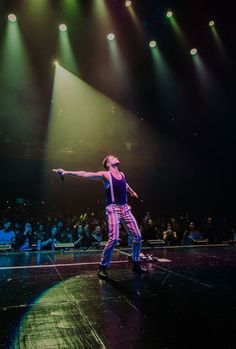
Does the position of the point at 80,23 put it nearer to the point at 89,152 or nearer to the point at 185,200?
the point at 89,152

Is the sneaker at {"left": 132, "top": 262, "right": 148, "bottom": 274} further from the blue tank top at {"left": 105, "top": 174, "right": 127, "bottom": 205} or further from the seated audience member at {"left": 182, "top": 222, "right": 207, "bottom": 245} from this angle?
the seated audience member at {"left": 182, "top": 222, "right": 207, "bottom": 245}

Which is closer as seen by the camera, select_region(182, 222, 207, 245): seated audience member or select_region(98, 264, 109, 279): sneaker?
select_region(98, 264, 109, 279): sneaker

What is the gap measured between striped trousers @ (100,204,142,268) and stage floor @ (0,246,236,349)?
0.29 meters

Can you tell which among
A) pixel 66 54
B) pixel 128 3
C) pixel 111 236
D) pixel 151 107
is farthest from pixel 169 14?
pixel 111 236

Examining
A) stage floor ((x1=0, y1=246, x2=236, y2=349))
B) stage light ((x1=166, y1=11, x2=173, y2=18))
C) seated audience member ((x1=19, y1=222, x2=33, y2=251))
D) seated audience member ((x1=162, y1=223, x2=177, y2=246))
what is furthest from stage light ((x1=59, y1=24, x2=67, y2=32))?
seated audience member ((x1=162, y1=223, x2=177, y2=246))

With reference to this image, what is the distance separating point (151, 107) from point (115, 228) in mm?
10732

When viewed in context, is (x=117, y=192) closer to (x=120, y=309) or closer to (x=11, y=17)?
(x=120, y=309)

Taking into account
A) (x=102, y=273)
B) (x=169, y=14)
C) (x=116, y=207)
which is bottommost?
(x=102, y=273)

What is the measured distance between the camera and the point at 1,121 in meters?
13.3

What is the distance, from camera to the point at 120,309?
262cm

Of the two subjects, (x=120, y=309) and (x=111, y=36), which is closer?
(x=120, y=309)

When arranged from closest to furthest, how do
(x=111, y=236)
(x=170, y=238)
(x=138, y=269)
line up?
1. (x=111, y=236)
2. (x=138, y=269)
3. (x=170, y=238)

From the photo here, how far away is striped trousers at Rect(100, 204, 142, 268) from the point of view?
4.14 meters

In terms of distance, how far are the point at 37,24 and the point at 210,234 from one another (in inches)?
389
